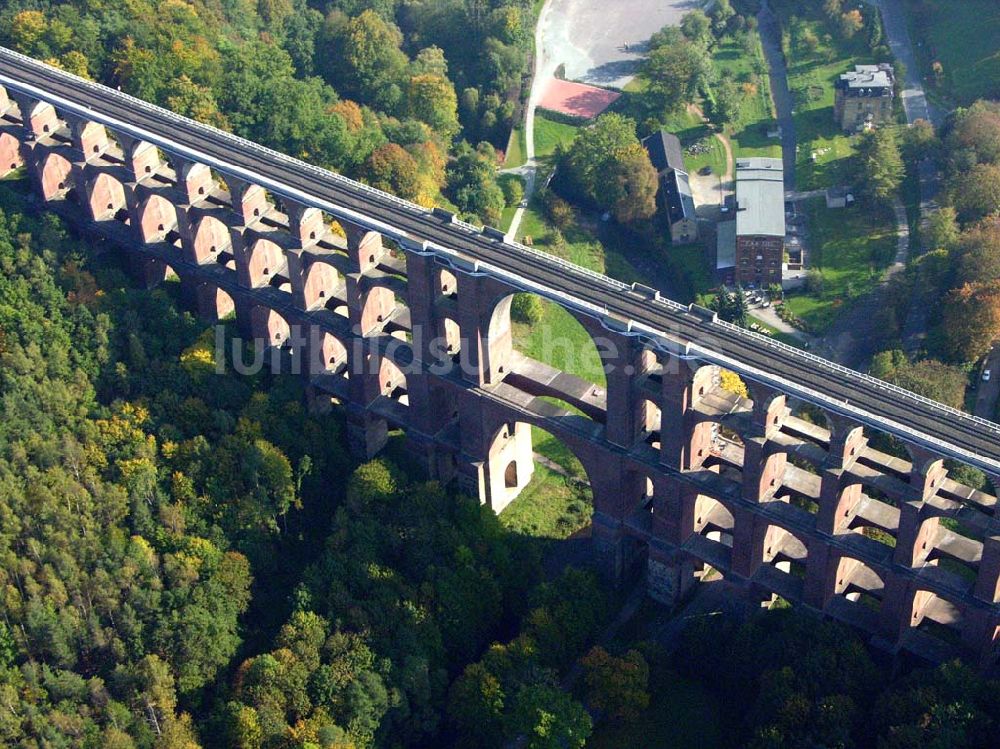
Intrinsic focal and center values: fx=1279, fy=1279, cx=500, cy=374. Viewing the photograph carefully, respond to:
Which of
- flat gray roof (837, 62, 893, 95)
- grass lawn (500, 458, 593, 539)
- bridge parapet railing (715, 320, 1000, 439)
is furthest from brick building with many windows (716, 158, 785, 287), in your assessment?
bridge parapet railing (715, 320, 1000, 439)

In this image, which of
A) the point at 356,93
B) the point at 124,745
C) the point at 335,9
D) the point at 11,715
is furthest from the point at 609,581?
the point at 335,9

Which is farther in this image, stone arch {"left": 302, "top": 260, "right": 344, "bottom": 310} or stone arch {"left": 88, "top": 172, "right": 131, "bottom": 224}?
stone arch {"left": 88, "top": 172, "right": 131, "bottom": 224}

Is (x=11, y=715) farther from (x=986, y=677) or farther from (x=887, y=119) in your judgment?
(x=887, y=119)

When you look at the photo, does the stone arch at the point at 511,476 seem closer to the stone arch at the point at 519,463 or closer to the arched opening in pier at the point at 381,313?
the stone arch at the point at 519,463

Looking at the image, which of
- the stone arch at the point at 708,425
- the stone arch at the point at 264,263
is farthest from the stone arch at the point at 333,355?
the stone arch at the point at 708,425

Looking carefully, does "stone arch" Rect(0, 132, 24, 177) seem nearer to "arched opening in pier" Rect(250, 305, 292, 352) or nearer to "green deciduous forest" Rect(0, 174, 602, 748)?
"green deciduous forest" Rect(0, 174, 602, 748)

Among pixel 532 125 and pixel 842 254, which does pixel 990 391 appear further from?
pixel 532 125
